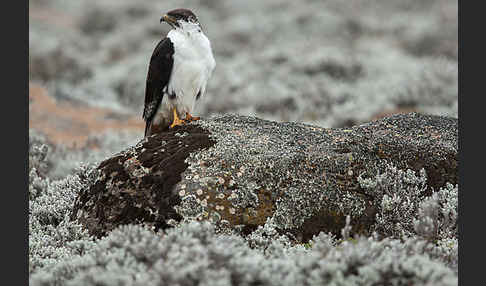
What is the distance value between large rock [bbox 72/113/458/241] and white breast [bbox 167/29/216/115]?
0.73m

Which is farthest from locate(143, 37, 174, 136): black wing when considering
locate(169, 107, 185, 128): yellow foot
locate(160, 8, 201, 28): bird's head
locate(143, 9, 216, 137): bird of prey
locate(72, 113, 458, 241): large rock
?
locate(72, 113, 458, 241): large rock

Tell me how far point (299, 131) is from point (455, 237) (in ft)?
5.45

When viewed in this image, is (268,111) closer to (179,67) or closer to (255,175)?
(179,67)

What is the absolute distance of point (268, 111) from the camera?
13.2 metres

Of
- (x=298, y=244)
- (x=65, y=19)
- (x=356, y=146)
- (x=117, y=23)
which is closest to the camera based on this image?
(x=298, y=244)

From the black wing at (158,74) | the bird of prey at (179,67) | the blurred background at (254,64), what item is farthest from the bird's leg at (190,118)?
the blurred background at (254,64)

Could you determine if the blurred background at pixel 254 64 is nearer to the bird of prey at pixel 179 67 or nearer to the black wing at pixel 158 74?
the black wing at pixel 158 74

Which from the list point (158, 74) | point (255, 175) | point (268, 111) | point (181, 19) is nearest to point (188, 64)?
point (158, 74)

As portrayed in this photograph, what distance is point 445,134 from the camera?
5.18 meters

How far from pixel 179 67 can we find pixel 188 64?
0.33 feet

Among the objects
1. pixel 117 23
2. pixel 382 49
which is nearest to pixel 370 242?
pixel 382 49

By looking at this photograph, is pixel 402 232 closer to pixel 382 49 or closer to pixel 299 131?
pixel 299 131

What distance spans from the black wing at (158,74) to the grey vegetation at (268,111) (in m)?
0.69

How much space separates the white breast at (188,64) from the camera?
553 cm
